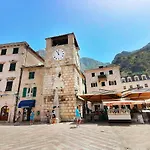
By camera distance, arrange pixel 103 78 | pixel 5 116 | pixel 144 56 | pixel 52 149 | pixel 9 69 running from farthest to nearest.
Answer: pixel 144 56 < pixel 103 78 < pixel 9 69 < pixel 5 116 < pixel 52 149

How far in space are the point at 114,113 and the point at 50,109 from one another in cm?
856

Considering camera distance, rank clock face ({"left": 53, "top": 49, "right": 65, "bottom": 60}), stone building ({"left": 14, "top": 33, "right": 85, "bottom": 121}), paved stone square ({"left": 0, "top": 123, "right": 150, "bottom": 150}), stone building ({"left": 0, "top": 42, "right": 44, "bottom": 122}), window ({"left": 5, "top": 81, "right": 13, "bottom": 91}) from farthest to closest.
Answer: window ({"left": 5, "top": 81, "right": 13, "bottom": 91}), clock face ({"left": 53, "top": 49, "right": 65, "bottom": 60}), stone building ({"left": 0, "top": 42, "right": 44, "bottom": 122}), stone building ({"left": 14, "top": 33, "right": 85, "bottom": 121}), paved stone square ({"left": 0, "top": 123, "right": 150, "bottom": 150})

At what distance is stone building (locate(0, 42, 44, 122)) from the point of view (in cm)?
1884

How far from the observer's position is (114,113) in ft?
40.8

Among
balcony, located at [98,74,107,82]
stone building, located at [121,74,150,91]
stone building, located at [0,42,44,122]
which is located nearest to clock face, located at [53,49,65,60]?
stone building, located at [0,42,44,122]

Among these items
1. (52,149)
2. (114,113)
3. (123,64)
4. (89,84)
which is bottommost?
(52,149)

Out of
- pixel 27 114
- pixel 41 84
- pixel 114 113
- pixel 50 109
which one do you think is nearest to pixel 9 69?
pixel 41 84

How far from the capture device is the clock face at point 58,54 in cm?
1918

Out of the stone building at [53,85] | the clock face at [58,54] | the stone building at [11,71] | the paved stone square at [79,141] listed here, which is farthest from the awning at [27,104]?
the paved stone square at [79,141]

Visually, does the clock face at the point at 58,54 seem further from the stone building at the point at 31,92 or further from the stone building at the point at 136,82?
the stone building at the point at 136,82

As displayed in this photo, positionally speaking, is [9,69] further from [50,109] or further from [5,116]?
[50,109]

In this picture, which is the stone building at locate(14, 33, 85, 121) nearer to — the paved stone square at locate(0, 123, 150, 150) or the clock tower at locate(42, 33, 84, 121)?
the clock tower at locate(42, 33, 84, 121)

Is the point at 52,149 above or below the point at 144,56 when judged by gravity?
below

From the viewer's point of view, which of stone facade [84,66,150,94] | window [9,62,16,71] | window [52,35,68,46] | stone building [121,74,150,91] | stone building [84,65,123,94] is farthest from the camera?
stone building [121,74,150,91]
